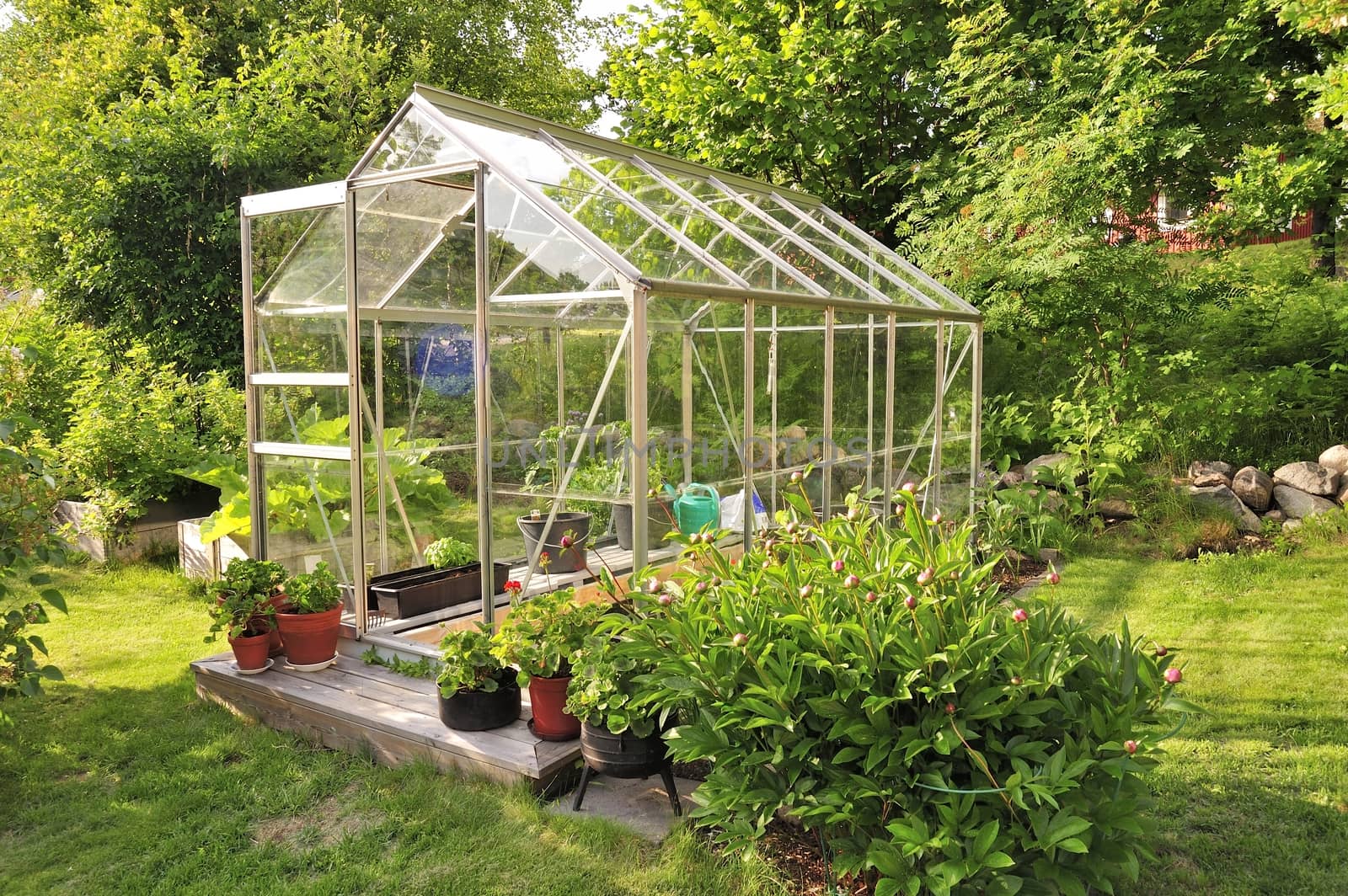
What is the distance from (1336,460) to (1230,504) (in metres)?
1.17

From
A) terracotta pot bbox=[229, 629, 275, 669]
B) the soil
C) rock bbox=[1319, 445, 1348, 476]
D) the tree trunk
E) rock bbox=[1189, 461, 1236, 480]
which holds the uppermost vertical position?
the tree trunk

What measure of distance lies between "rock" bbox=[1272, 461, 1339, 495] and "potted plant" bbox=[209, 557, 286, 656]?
312 inches

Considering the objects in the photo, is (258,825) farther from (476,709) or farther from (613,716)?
(613,716)

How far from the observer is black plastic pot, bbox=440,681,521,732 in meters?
3.73

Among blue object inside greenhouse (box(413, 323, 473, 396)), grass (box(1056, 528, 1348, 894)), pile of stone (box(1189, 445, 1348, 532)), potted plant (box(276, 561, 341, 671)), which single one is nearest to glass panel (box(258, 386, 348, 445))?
blue object inside greenhouse (box(413, 323, 473, 396))

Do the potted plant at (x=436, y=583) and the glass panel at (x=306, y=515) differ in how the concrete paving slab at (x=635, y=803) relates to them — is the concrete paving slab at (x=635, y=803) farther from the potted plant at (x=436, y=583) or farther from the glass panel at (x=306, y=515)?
the glass panel at (x=306, y=515)

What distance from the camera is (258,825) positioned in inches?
134

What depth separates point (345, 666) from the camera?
459cm

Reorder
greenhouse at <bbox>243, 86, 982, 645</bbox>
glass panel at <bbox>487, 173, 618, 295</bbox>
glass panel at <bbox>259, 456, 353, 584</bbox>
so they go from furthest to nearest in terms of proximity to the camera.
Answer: glass panel at <bbox>259, 456, 353, 584</bbox> → greenhouse at <bbox>243, 86, 982, 645</bbox> → glass panel at <bbox>487, 173, 618, 295</bbox>

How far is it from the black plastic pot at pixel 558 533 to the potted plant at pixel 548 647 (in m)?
1.43

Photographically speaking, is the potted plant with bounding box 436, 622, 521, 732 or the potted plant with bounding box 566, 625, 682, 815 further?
the potted plant with bounding box 436, 622, 521, 732

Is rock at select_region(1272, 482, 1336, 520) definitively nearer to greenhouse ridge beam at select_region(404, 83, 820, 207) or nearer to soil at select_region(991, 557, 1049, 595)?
Answer: soil at select_region(991, 557, 1049, 595)

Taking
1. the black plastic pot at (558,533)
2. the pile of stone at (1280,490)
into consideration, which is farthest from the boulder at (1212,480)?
the black plastic pot at (558,533)

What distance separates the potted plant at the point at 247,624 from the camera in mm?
4375
